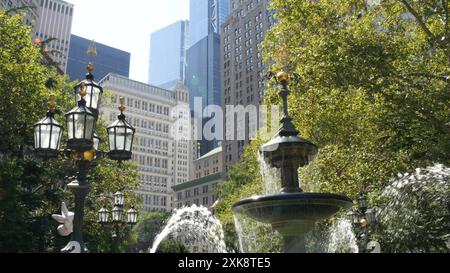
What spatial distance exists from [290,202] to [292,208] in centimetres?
20

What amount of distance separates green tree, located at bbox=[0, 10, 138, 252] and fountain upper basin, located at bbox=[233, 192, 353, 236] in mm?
14250

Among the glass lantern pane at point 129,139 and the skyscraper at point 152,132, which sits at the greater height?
the skyscraper at point 152,132

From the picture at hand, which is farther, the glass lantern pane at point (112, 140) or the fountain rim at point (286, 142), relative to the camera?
the fountain rim at point (286, 142)

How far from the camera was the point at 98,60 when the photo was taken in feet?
602

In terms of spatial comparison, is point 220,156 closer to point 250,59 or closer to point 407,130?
point 250,59

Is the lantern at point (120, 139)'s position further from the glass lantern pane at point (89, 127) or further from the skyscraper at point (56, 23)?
the skyscraper at point (56, 23)

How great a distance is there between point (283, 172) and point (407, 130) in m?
10.3

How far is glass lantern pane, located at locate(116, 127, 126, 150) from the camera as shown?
891cm

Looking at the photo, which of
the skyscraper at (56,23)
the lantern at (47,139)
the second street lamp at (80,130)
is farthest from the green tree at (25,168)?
the skyscraper at (56,23)

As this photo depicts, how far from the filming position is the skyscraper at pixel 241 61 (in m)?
104

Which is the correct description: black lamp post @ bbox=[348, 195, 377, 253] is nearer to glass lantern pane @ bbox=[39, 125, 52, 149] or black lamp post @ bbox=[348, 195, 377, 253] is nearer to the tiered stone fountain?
the tiered stone fountain

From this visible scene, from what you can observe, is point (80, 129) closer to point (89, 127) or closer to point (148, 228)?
point (89, 127)

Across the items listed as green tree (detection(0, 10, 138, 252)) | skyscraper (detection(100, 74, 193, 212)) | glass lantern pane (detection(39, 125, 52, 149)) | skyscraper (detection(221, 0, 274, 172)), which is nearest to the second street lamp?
glass lantern pane (detection(39, 125, 52, 149))

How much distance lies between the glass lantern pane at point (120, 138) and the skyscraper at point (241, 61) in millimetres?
88511
